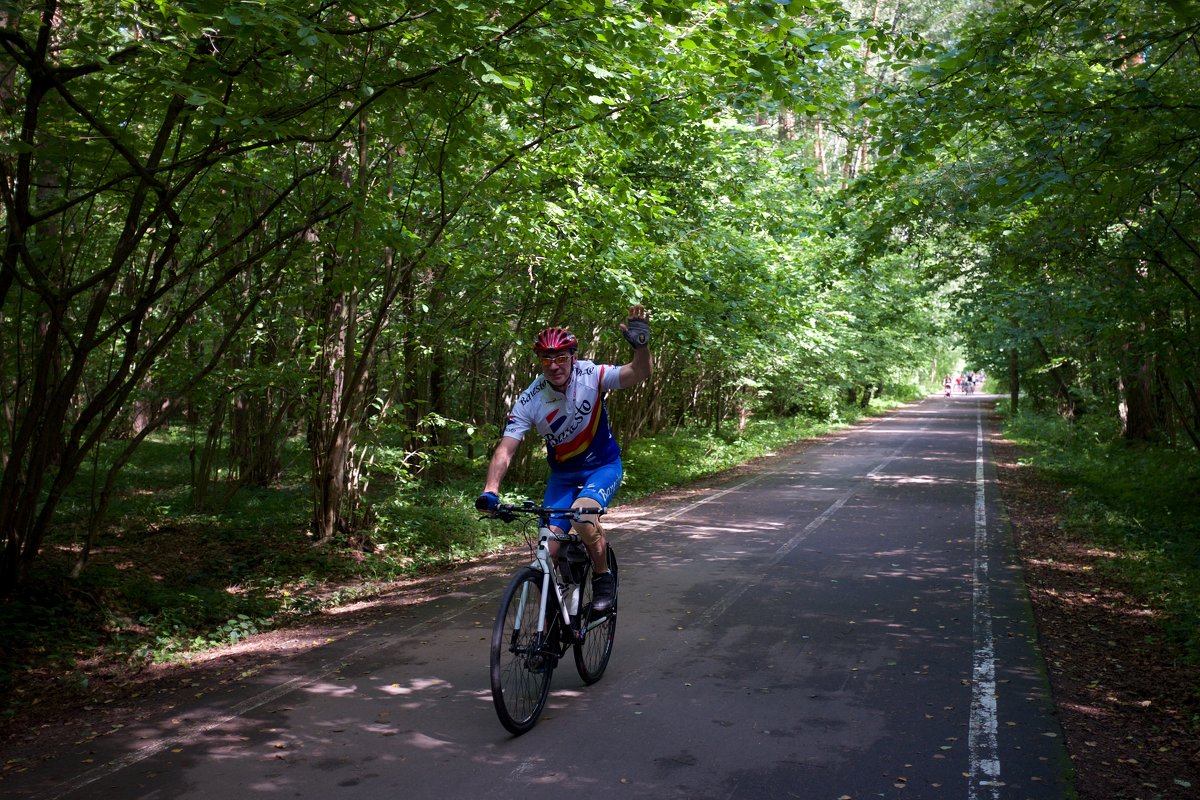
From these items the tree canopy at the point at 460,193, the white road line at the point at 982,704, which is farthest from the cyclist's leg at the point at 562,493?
the tree canopy at the point at 460,193

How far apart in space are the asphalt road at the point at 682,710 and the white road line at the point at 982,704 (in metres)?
0.02

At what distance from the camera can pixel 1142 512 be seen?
1359cm

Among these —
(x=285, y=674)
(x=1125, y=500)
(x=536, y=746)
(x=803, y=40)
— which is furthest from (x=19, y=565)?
(x=1125, y=500)

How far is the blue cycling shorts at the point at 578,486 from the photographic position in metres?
5.72

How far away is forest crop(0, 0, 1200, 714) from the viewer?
23.2 ft

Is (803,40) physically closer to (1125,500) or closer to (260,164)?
(260,164)

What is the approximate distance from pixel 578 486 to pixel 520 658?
1.16 metres

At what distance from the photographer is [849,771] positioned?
186 inches

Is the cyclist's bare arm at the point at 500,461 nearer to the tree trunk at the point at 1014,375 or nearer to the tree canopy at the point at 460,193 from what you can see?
the tree canopy at the point at 460,193

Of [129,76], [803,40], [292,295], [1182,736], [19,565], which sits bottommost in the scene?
[1182,736]

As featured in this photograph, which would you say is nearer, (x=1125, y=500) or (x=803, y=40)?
(x=803, y=40)

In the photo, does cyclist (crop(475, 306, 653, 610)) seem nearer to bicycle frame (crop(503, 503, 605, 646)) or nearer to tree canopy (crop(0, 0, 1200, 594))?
bicycle frame (crop(503, 503, 605, 646))

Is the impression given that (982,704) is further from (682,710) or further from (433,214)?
(433,214)

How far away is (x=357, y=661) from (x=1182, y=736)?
5337 millimetres
